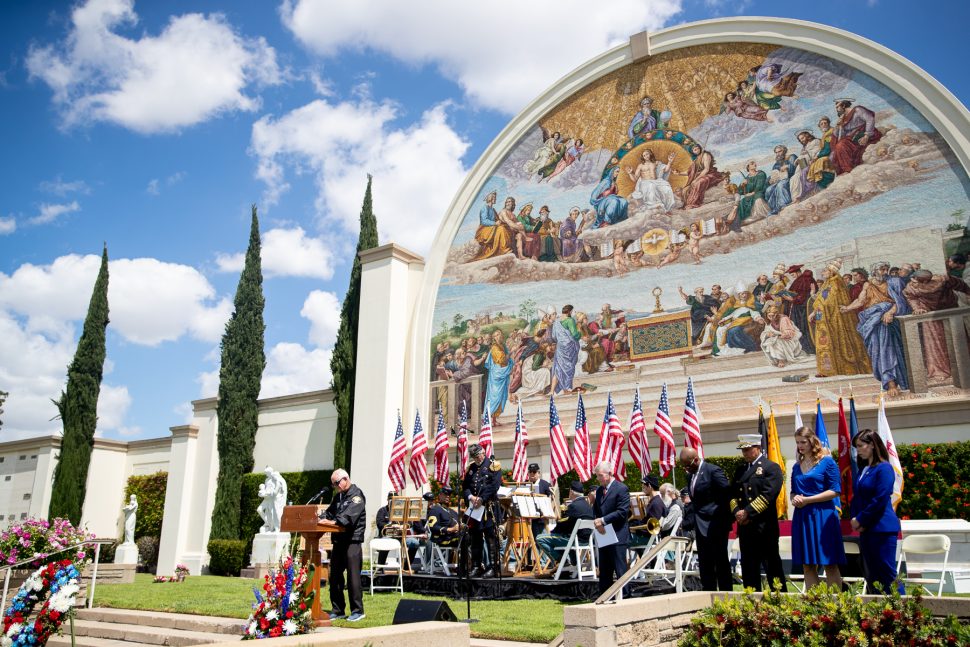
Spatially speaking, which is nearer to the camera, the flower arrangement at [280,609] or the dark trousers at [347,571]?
the flower arrangement at [280,609]

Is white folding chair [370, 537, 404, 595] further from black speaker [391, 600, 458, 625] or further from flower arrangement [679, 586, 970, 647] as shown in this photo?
flower arrangement [679, 586, 970, 647]

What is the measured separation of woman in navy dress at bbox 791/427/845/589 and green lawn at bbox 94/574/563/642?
104 inches

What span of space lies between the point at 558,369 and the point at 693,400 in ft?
14.2

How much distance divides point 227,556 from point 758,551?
18379mm

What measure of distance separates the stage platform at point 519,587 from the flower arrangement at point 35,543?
492 centimetres

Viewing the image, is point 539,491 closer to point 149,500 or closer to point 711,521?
point 711,521

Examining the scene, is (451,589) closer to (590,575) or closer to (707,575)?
(590,575)

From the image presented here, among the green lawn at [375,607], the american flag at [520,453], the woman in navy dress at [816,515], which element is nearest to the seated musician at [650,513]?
the green lawn at [375,607]

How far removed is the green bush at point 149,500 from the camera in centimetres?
2680

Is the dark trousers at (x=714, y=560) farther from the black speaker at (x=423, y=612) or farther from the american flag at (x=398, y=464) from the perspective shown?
the american flag at (x=398, y=464)

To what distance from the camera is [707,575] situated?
8.37 m

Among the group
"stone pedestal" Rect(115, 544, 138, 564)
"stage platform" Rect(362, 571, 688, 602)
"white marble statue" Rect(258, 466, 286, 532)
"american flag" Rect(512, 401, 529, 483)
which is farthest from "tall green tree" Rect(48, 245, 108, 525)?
"stage platform" Rect(362, 571, 688, 602)

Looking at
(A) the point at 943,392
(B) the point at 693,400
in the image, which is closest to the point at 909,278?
(A) the point at 943,392

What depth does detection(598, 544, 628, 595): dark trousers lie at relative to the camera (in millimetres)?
9273
